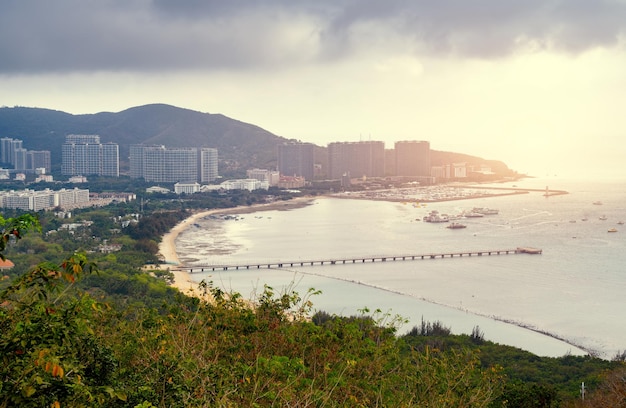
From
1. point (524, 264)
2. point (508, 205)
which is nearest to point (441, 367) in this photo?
point (524, 264)

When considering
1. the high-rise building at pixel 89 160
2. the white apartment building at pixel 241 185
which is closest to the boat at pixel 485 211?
the white apartment building at pixel 241 185

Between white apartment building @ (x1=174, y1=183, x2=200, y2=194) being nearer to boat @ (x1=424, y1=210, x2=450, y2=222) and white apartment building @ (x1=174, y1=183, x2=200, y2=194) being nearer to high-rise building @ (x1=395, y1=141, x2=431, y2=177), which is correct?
boat @ (x1=424, y1=210, x2=450, y2=222)

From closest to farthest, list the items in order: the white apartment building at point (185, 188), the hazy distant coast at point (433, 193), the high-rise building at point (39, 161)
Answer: the hazy distant coast at point (433, 193)
the white apartment building at point (185, 188)
the high-rise building at point (39, 161)

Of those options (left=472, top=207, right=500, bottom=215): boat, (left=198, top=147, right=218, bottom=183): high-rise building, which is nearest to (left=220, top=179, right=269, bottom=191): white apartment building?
(left=198, top=147, right=218, bottom=183): high-rise building

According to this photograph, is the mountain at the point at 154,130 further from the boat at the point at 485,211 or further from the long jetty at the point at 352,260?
the long jetty at the point at 352,260

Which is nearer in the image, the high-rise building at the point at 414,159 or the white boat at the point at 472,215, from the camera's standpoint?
the white boat at the point at 472,215

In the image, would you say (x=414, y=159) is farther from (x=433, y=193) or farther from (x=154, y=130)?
(x=154, y=130)

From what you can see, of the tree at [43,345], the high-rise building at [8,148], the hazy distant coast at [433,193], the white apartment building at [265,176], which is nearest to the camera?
the tree at [43,345]

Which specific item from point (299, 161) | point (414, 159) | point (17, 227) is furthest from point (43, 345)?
point (414, 159)
